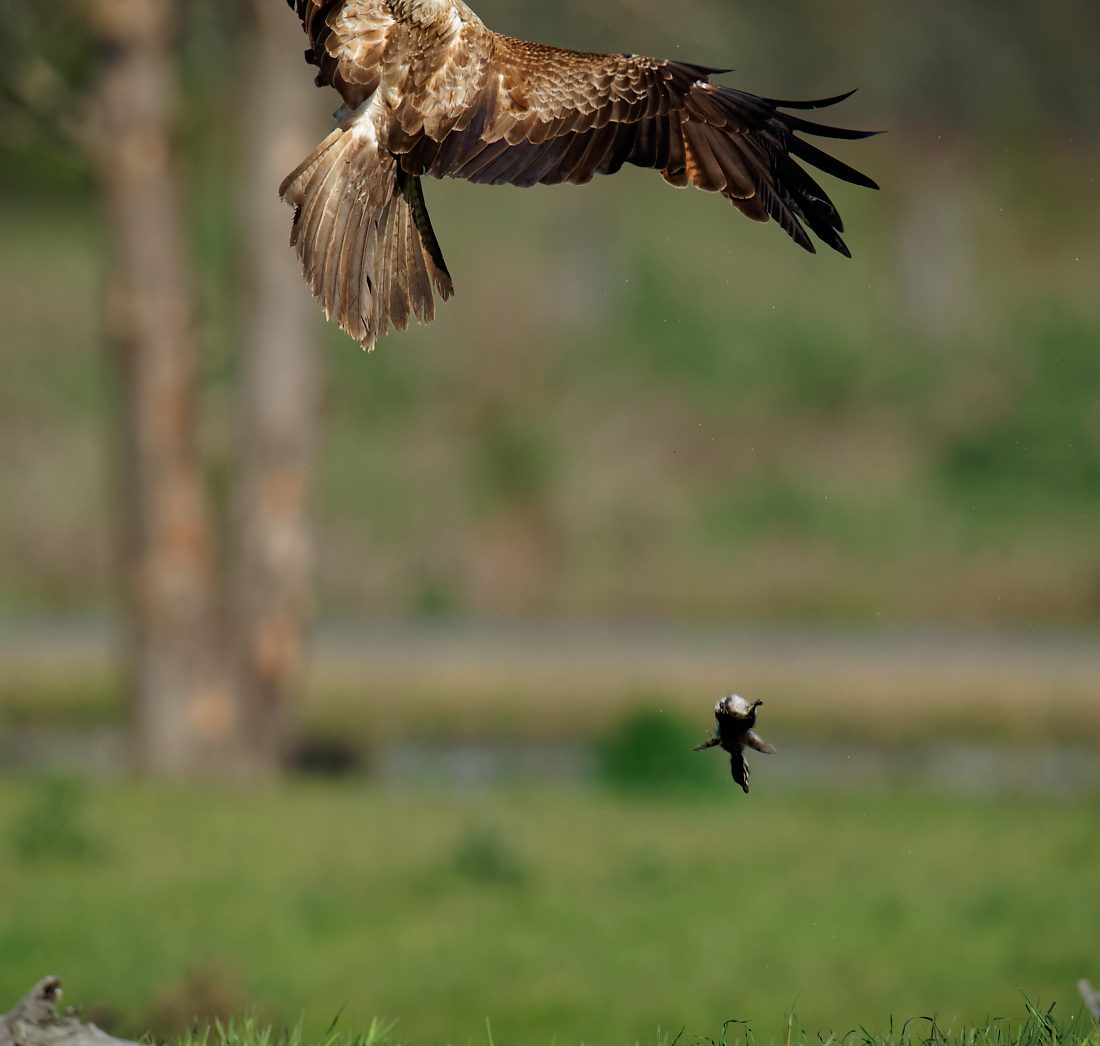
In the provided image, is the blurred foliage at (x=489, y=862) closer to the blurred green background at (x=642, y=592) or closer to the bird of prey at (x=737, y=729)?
the blurred green background at (x=642, y=592)

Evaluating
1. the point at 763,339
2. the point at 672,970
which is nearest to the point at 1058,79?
the point at 763,339

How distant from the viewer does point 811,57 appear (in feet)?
71.3

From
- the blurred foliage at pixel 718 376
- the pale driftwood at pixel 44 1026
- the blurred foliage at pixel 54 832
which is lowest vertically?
the pale driftwood at pixel 44 1026

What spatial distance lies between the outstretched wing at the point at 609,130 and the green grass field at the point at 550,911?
2.77m

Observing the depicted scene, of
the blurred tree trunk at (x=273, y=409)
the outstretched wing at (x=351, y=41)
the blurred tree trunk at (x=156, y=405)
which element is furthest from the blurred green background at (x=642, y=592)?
the outstretched wing at (x=351, y=41)

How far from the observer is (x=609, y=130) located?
16.8ft

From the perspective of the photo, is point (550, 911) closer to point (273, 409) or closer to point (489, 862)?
point (489, 862)

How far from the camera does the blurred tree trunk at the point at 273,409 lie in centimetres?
1199

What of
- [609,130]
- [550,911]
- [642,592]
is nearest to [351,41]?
[609,130]

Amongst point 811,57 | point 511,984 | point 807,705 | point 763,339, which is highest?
point 811,57

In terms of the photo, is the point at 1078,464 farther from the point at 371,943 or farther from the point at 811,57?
the point at 371,943

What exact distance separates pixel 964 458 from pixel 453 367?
6.32 m

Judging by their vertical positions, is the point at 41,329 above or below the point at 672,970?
above

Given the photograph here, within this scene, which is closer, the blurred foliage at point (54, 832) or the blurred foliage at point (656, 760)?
the blurred foliage at point (54, 832)
